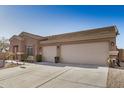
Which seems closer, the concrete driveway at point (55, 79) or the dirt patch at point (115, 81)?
the dirt patch at point (115, 81)

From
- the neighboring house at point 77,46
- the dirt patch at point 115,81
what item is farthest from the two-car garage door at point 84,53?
the dirt patch at point 115,81

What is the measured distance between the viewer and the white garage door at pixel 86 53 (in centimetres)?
1038

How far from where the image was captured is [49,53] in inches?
574

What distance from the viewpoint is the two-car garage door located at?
10.4 meters

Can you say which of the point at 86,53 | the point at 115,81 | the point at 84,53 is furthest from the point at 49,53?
Answer: the point at 115,81

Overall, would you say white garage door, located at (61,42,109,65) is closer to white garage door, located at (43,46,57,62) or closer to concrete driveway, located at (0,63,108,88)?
white garage door, located at (43,46,57,62)

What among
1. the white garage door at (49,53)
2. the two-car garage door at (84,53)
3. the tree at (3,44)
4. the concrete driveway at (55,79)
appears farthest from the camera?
the tree at (3,44)

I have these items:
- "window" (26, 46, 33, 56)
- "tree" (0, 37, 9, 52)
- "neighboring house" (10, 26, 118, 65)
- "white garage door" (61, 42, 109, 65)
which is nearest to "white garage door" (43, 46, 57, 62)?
"neighboring house" (10, 26, 118, 65)

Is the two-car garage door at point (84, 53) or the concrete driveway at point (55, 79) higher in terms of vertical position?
the two-car garage door at point (84, 53)

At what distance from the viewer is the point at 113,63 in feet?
31.4

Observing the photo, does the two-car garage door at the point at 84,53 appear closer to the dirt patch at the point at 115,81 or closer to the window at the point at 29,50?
the window at the point at 29,50
